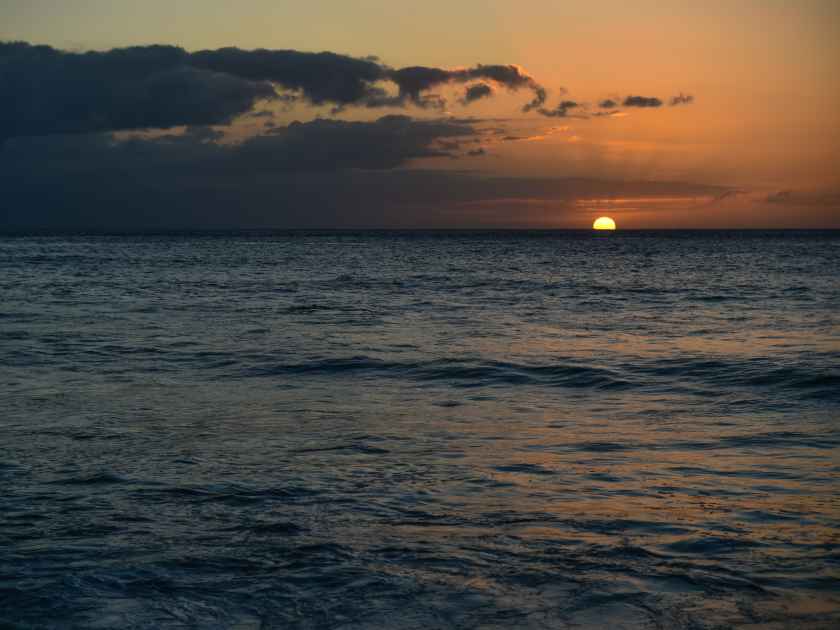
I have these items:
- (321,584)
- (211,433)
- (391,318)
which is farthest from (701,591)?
(391,318)

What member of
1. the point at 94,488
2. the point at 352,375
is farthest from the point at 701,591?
the point at 352,375

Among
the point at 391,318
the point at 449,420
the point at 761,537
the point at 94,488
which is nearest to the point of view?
the point at 761,537

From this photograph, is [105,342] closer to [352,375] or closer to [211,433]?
[352,375]

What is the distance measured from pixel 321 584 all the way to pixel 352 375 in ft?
32.5

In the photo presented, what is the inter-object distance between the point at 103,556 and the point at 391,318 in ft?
66.3

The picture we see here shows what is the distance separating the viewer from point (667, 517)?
7090 mm

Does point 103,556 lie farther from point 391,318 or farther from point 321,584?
point 391,318

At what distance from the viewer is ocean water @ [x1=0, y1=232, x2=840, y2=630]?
5457 millimetres

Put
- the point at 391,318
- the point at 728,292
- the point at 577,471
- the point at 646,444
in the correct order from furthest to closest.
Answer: the point at 728,292
the point at 391,318
the point at 646,444
the point at 577,471

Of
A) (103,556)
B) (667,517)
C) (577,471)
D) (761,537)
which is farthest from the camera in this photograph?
(577,471)

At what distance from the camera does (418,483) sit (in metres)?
8.10

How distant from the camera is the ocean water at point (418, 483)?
5.46 meters

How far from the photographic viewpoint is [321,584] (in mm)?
5676

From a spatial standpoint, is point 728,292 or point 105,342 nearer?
point 105,342
